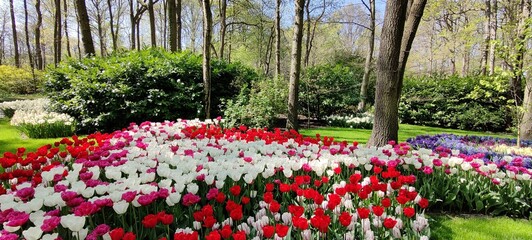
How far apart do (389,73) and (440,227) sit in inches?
110

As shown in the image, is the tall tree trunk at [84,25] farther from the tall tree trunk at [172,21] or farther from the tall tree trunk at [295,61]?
the tall tree trunk at [295,61]

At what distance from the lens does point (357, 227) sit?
263 centimetres

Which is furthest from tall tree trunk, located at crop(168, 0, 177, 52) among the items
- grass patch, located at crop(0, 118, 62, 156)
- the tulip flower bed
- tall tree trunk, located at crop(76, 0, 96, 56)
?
the tulip flower bed

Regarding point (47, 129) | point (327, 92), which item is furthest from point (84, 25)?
point (327, 92)

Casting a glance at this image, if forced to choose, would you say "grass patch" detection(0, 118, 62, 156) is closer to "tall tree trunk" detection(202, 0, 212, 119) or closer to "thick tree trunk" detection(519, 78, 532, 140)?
"tall tree trunk" detection(202, 0, 212, 119)

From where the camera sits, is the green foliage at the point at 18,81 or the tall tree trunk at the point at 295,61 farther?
the green foliage at the point at 18,81

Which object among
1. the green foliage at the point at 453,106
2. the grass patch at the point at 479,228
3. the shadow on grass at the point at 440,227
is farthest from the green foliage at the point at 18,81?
the grass patch at the point at 479,228

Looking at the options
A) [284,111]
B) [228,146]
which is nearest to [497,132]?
[284,111]

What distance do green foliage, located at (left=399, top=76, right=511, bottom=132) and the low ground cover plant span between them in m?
11.0

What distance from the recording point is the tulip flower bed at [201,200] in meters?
2.07

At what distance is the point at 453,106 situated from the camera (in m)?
14.3

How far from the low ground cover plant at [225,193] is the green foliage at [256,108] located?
338cm

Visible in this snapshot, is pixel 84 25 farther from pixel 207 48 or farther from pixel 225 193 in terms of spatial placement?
pixel 225 193

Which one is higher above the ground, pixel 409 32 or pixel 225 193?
pixel 409 32
